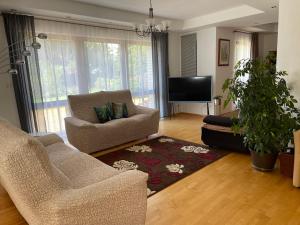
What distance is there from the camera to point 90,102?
4203mm

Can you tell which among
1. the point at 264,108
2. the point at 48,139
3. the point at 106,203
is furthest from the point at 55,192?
the point at 264,108

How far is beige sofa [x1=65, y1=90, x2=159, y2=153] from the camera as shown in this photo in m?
3.56

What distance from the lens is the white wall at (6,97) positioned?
3.70 meters

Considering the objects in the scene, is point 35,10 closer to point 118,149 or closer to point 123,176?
point 118,149

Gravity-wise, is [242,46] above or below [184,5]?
below

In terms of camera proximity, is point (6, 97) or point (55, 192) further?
point (6, 97)

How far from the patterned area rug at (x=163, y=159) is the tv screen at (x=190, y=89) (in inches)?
73.4

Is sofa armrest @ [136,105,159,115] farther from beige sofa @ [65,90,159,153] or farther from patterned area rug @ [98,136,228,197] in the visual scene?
patterned area rug @ [98,136,228,197]

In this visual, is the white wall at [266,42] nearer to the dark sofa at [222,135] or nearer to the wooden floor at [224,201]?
the dark sofa at [222,135]

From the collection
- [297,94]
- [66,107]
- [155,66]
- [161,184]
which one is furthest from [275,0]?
[66,107]

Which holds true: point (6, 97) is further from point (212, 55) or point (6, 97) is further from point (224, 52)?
point (224, 52)

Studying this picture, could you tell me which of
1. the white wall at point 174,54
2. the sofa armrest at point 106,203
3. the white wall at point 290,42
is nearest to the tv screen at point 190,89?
the white wall at point 174,54

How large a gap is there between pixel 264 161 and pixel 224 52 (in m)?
3.91

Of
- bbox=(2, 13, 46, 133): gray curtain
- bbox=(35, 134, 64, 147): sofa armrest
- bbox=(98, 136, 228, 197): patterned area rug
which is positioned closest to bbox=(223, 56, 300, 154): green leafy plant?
bbox=(98, 136, 228, 197): patterned area rug
